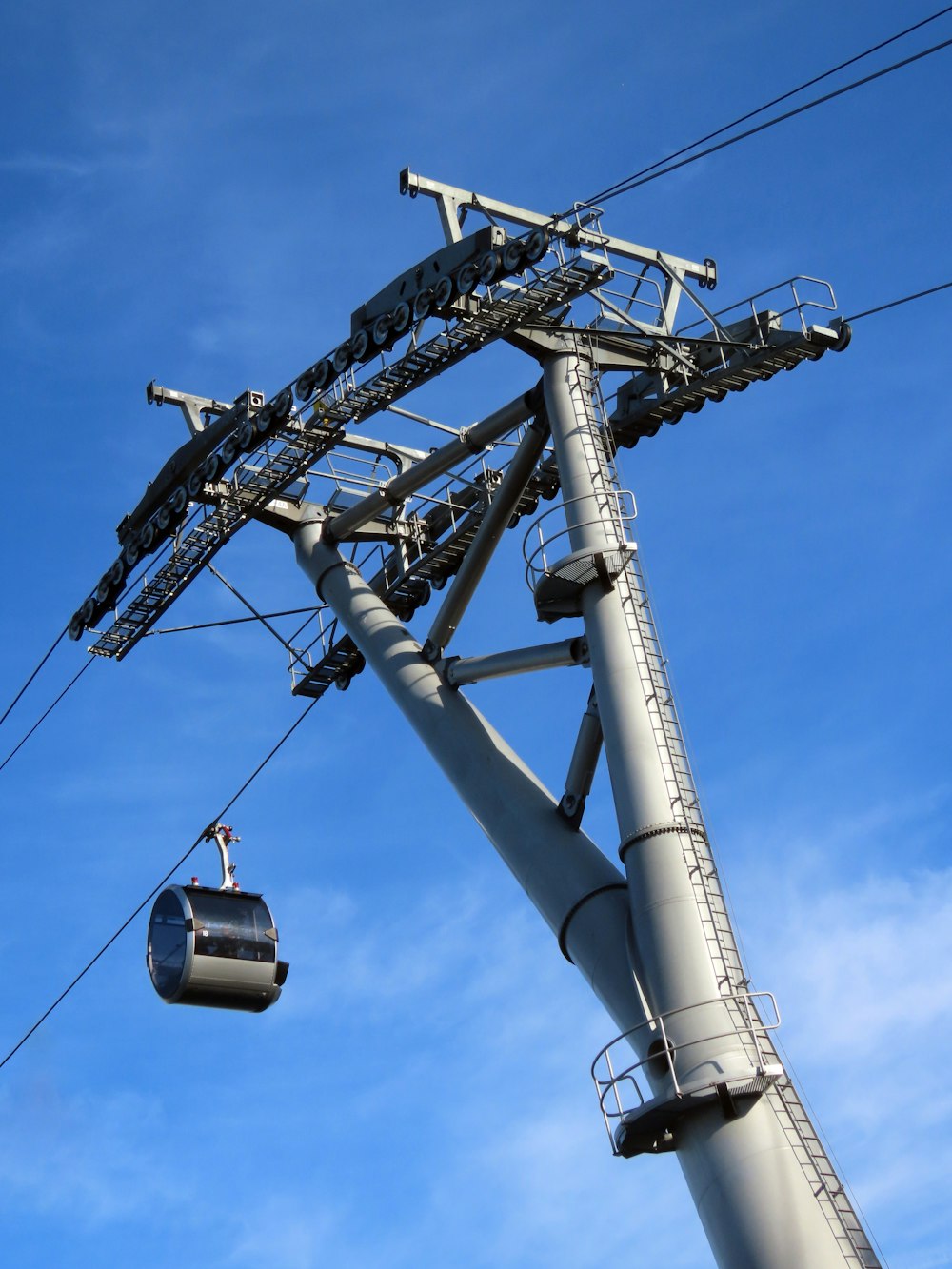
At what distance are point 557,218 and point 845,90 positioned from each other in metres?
3.74

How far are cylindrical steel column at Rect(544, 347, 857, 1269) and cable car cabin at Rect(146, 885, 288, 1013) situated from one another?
5.61 m

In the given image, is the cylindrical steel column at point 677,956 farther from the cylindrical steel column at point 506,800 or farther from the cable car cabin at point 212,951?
the cable car cabin at point 212,951

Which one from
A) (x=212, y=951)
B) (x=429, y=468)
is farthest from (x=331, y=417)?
(x=212, y=951)

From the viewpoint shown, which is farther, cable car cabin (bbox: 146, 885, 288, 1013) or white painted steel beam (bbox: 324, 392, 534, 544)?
white painted steel beam (bbox: 324, 392, 534, 544)

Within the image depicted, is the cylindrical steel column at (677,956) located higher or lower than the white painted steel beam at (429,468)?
lower

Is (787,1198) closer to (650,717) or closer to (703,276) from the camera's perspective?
(650,717)

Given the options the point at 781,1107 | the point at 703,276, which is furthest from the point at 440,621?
the point at 781,1107

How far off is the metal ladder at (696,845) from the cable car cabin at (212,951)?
245 inches

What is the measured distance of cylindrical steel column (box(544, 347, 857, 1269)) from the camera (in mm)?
17484

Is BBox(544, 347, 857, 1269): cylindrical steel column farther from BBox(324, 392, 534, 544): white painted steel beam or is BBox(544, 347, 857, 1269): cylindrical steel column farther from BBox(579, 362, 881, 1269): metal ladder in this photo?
BBox(324, 392, 534, 544): white painted steel beam

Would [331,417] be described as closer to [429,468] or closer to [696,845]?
[429,468]

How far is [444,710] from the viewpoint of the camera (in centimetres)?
2472

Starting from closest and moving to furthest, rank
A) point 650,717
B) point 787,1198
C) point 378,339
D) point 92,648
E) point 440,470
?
point 787,1198
point 650,717
point 378,339
point 440,470
point 92,648

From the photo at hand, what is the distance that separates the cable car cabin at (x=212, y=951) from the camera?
75.8ft
